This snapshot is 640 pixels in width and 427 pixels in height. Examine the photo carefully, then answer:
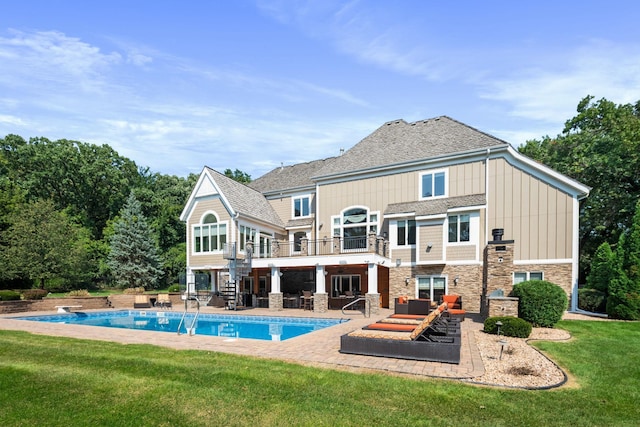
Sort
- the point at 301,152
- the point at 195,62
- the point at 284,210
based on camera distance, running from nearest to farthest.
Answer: the point at 195,62, the point at 284,210, the point at 301,152

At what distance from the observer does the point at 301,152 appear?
36.7 m

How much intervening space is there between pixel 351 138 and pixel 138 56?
55.4 feet

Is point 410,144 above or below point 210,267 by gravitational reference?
above

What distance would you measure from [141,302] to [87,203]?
27674mm

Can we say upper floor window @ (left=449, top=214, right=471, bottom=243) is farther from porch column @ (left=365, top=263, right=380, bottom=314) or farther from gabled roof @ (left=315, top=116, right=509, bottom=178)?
porch column @ (left=365, top=263, right=380, bottom=314)

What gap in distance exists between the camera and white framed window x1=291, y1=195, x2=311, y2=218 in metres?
25.1

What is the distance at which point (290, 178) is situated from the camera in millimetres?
27516

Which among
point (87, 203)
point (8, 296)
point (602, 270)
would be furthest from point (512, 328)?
point (87, 203)

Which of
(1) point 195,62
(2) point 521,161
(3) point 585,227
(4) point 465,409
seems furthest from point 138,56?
(3) point 585,227

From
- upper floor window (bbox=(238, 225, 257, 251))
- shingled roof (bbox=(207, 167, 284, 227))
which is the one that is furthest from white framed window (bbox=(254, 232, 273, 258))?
shingled roof (bbox=(207, 167, 284, 227))

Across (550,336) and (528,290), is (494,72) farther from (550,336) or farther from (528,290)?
(550,336)

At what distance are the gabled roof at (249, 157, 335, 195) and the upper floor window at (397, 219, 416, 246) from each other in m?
6.94

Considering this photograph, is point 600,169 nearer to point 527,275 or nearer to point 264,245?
point 527,275

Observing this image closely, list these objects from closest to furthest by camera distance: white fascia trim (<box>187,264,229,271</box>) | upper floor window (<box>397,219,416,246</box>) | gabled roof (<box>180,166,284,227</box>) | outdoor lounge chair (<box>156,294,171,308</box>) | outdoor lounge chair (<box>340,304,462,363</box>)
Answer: outdoor lounge chair (<box>340,304,462,363</box>)
upper floor window (<box>397,219,416,246</box>)
gabled roof (<box>180,166,284,227</box>)
white fascia trim (<box>187,264,229,271</box>)
outdoor lounge chair (<box>156,294,171,308</box>)
